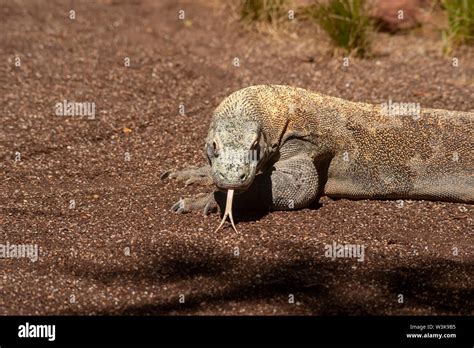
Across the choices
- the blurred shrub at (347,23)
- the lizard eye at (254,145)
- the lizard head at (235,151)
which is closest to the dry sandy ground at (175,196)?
A: the blurred shrub at (347,23)

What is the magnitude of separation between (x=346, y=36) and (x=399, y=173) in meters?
3.20

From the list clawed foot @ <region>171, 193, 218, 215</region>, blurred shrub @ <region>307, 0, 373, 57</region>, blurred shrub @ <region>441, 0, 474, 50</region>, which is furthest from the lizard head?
blurred shrub @ <region>441, 0, 474, 50</region>

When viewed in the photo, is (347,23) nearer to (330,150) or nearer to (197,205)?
(330,150)

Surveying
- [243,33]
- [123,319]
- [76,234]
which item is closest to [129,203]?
[76,234]

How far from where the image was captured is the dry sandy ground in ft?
17.2

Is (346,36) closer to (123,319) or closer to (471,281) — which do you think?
(471,281)

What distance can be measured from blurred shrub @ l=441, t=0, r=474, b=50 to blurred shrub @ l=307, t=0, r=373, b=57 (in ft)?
2.73

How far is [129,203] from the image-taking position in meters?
6.50

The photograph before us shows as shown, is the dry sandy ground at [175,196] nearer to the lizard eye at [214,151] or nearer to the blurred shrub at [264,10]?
the blurred shrub at [264,10]

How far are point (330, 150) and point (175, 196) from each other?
1169 mm

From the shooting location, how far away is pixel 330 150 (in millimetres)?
6609

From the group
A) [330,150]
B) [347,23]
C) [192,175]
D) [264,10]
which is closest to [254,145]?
[330,150]

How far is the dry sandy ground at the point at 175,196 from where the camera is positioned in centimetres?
525

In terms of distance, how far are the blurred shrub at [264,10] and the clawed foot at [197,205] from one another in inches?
182
